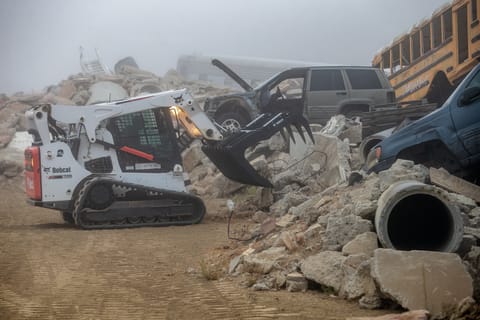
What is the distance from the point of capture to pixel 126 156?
11.1 metres

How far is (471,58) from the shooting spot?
44.8ft

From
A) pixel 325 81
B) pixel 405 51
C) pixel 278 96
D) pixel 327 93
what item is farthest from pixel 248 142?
pixel 405 51

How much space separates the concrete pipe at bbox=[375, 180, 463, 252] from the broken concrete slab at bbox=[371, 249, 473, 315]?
61 centimetres

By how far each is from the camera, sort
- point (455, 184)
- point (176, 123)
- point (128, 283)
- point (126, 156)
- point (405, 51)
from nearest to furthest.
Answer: point (128, 283) → point (455, 184) → point (126, 156) → point (176, 123) → point (405, 51)

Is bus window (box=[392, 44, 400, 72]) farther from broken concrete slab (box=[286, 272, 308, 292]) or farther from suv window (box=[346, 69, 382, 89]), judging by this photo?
broken concrete slab (box=[286, 272, 308, 292])

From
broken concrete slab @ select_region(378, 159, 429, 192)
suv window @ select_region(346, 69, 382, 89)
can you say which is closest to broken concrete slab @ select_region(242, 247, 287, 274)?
broken concrete slab @ select_region(378, 159, 429, 192)

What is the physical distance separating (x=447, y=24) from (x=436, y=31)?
1.85 feet

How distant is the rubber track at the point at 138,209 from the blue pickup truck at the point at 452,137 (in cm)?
412

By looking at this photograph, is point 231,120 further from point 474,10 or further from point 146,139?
point 474,10

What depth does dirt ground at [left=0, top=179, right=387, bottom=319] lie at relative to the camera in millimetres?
5254

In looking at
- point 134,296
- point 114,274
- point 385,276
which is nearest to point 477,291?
point 385,276

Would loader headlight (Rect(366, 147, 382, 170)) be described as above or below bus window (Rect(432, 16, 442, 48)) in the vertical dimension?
below

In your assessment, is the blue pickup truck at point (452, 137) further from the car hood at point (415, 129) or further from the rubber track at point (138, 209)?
the rubber track at point (138, 209)

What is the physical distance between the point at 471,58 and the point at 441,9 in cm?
192
